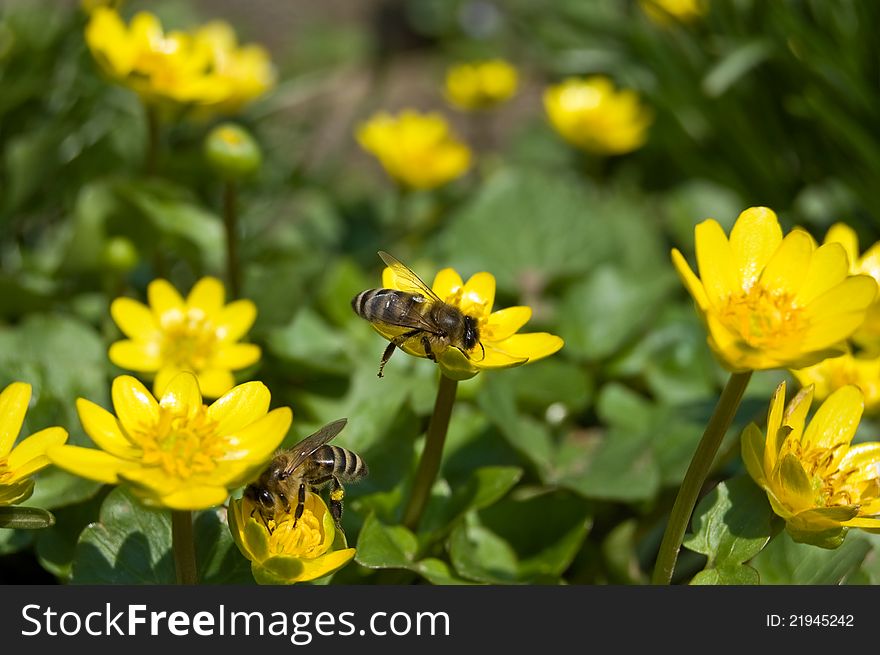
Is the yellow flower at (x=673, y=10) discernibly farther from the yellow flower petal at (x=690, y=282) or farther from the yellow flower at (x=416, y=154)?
the yellow flower petal at (x=690, y=282)

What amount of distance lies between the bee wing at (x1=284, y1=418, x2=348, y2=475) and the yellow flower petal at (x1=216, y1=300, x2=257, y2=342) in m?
0.54

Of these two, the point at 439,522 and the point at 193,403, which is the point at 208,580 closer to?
the point at 193,403

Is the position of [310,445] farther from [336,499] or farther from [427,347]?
[427,347]

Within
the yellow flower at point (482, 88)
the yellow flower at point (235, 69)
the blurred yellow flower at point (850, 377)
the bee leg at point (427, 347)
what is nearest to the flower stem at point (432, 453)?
the bee leg at point (427, 347)

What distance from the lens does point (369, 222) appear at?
2971 millimetres

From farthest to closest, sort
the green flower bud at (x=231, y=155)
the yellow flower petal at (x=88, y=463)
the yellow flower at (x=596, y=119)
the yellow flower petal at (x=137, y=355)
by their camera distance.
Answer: the yellow flower at (x=596, y=119), the green flower bud at (x=231, y=155), the yellow flower petal at (x=137, y=355), the yellow flower petal at (x=88, y=463)

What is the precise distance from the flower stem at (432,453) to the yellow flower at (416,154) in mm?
1355

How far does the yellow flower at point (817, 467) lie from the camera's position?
1.23m

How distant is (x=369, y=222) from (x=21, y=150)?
100 centimetres

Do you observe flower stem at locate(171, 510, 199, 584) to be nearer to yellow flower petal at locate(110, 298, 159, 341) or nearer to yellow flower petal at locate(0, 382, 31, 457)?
yellow flower petal at locate(0, 382, 31, 457)

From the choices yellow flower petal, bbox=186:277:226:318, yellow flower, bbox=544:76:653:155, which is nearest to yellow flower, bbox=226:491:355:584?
yellow flower petal, bbox=186:277:226:318

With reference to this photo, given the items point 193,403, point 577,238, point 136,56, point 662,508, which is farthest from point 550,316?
point 193,403

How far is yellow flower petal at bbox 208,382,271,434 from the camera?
1.24 meters

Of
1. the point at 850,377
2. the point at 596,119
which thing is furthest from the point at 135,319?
the point at 596,119
